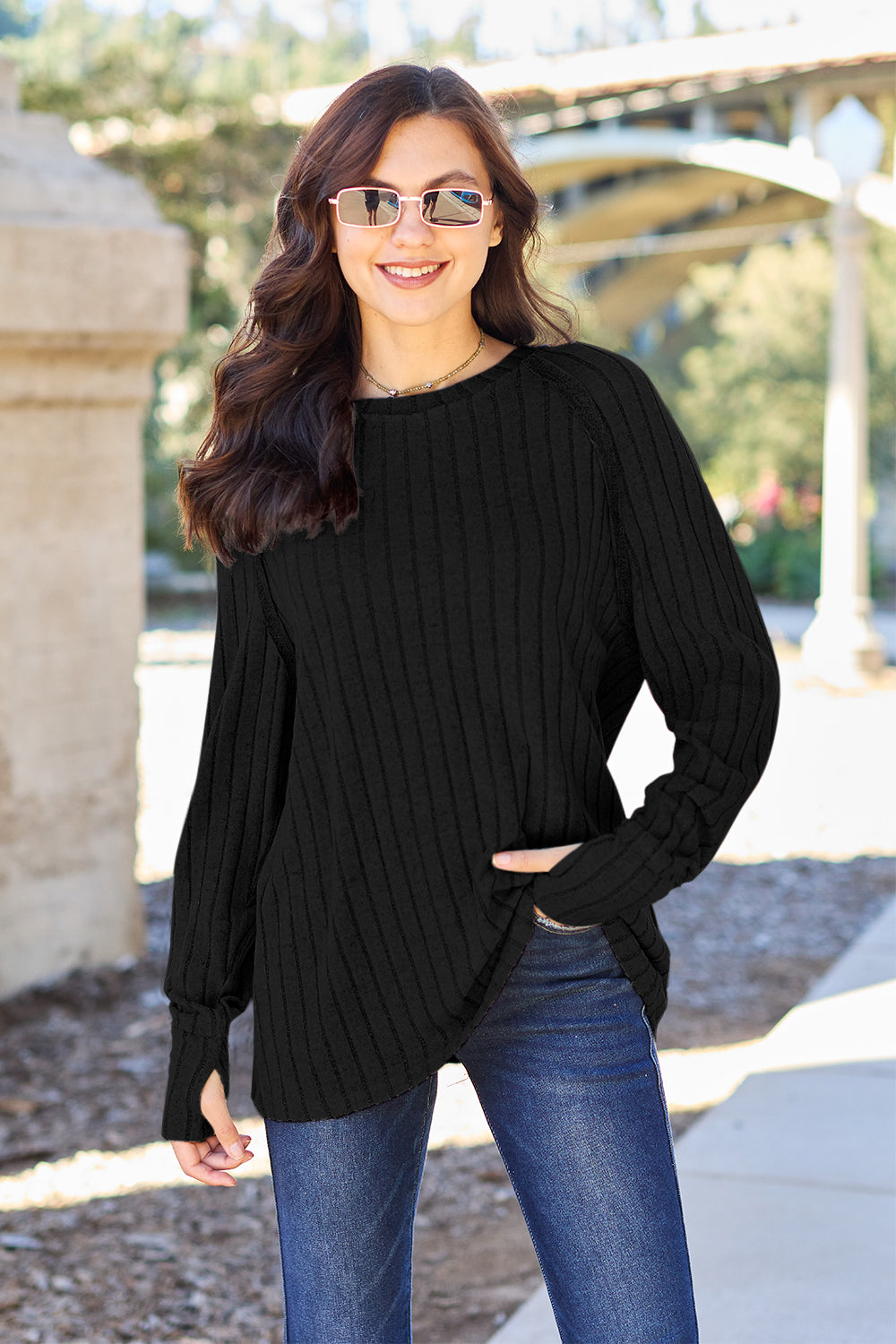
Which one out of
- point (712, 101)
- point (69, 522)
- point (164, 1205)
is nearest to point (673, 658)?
point (164, 1205)

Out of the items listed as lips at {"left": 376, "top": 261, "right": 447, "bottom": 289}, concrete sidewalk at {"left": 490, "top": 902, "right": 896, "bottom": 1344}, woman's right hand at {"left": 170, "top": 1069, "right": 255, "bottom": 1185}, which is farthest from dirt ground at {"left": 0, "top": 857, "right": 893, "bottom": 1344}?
lips at {"left": 376, "top": 261, "right": 447, "bottom": 289}

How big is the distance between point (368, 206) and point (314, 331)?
199 millimetres

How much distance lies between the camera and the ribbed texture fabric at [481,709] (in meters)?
1.66

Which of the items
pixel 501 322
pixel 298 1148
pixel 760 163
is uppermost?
pixel 760 163

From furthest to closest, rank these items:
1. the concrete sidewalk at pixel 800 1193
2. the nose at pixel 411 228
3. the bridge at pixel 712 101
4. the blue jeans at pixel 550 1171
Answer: the bridge at pixel 712 101 < the concrete sidewalk at pixel 800 1193 < the nose at pixel 411 228 < the blue jeans at pixel 550 1171

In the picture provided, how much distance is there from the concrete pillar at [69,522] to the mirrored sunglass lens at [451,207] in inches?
111

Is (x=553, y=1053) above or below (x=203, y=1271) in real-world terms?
above

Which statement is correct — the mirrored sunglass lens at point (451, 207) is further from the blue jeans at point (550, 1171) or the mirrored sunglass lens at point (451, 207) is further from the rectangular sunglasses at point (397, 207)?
the blue jeans at point (550, 1171)

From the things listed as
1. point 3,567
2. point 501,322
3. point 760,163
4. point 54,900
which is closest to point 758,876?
point 54,900

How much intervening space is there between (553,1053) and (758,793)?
6826 millimetres

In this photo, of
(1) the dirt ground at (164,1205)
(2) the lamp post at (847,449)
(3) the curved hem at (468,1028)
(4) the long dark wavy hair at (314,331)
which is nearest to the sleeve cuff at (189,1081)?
(3) the curved hem at (468,1028)

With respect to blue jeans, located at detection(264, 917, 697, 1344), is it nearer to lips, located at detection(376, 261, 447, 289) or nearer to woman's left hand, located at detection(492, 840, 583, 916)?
woman's left hand, located at detection(492, 840, 583, 916)

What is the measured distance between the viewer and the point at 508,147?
1.88 metres

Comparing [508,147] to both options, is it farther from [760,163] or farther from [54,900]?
[760,163]
